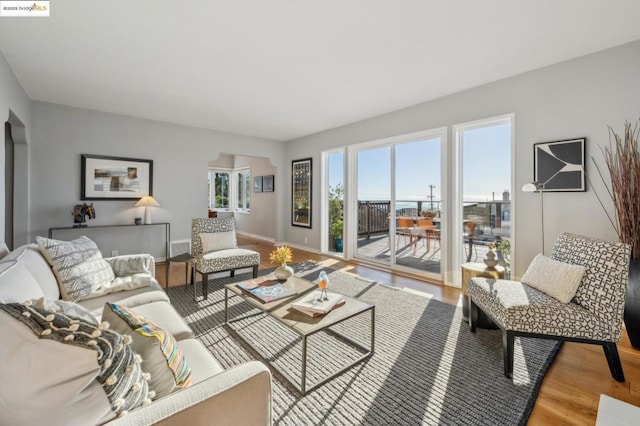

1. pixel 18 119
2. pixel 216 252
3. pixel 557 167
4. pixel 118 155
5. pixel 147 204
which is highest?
pixel 18 119

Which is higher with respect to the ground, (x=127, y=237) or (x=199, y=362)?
(x=127, y=237)

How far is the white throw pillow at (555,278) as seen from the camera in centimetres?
192

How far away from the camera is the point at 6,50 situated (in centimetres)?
267

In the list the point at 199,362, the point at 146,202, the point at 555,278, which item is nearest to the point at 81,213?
the point at 146,202

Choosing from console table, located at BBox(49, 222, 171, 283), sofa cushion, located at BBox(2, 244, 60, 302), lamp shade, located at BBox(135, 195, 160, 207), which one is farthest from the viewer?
lamp shade, located at BBox(135, 195, 160, 207)

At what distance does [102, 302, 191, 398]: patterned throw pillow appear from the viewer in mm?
957

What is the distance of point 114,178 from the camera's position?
15.3ft

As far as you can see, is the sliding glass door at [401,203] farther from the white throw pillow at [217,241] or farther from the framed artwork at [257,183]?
the framed artwork at [257,183]

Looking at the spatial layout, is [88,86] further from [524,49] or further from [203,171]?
[524,49]

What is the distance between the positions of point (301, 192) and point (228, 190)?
3.78 metres

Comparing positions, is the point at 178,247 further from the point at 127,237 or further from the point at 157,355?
the point at 157,355

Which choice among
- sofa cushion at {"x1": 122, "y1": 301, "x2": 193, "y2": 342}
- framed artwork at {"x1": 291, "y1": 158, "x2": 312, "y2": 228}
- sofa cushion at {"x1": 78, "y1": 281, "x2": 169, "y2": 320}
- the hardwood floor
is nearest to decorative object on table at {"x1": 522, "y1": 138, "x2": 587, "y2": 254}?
the hardwood floor

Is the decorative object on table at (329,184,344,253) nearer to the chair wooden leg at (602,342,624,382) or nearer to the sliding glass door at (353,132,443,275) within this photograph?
the sliding glass door at (353,132,443,275)

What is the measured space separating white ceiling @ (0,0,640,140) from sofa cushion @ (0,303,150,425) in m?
2.22
